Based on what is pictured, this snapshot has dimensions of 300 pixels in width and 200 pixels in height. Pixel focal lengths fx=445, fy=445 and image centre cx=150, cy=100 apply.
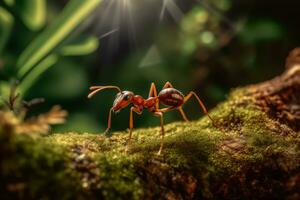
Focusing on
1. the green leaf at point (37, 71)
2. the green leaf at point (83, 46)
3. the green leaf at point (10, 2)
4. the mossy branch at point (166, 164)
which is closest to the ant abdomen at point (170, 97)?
the mossy branch at point (166, 164)

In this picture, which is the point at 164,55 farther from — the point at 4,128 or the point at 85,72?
the point at 4,128

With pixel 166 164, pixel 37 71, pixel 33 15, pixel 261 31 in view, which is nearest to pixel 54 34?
pixel 37 71

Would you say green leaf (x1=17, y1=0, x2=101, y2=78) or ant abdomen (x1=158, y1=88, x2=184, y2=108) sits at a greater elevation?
green leaf (x1=17, y1=0, x2=101, y2=78)

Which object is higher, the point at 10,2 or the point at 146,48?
the point at 10,2

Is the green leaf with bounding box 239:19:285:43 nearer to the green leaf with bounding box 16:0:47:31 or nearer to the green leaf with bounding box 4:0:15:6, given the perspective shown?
the green leaf with bounding box 16:0:47:31

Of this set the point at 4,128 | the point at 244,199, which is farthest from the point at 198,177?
the point at 4,128

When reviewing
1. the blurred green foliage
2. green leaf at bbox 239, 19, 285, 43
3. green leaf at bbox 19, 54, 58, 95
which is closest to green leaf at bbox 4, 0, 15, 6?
the blurred green foliage

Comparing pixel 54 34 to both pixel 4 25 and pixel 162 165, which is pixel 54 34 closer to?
pixel 4 25
